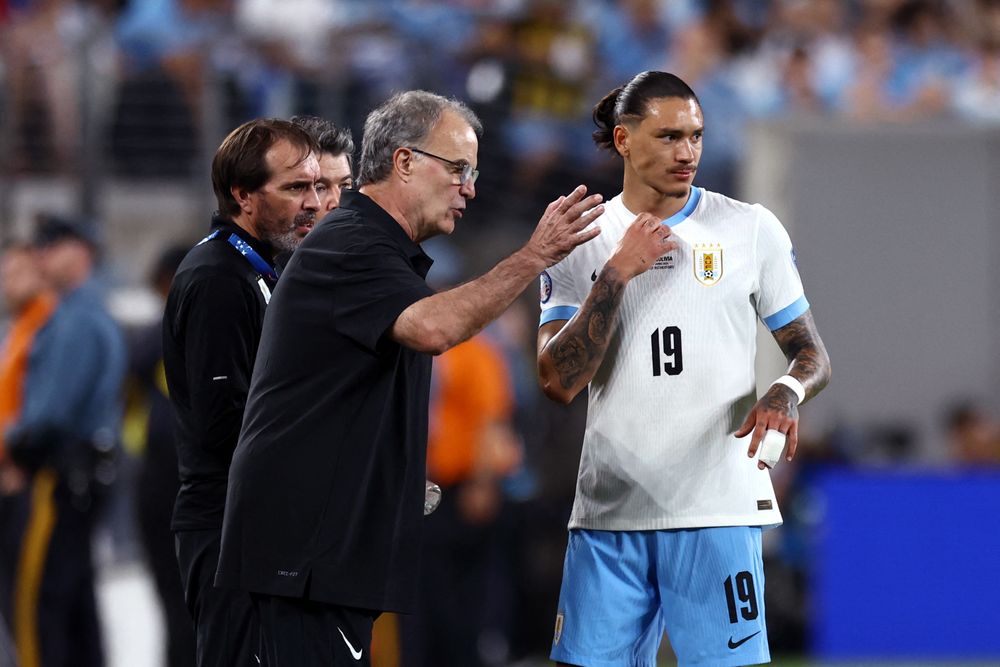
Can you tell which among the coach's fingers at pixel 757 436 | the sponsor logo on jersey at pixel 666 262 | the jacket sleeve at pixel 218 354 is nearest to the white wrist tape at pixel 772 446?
the coach's fingers at pixel 757 436

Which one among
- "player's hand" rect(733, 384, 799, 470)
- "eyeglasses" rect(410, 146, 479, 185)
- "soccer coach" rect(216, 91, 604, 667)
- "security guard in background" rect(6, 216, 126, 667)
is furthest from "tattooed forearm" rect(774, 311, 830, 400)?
"security guard in background" rect(6, 216, 126, 667)

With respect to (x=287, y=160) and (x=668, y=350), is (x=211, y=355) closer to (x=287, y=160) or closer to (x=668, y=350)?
(x=287, y=160)

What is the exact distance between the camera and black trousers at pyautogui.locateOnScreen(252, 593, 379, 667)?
3.83 m

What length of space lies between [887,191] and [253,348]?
22.9ft

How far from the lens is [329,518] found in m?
3.83

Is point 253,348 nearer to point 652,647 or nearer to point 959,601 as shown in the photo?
point 652,647

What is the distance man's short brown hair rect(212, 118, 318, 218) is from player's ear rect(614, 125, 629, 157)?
34.1 inches

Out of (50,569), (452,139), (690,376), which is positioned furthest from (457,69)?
(452,139)

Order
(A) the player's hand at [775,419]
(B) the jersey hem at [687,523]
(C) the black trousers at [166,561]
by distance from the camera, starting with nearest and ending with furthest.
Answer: (A) the player's hand at [775,419]
(B) the jersey hem at [687,523]
(C) the black trousers at [166,561]

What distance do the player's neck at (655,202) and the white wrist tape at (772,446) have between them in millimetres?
774

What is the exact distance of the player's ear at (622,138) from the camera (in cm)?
452

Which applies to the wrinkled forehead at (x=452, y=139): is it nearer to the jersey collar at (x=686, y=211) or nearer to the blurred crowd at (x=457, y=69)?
the jersey collar at (x=686, y=211)

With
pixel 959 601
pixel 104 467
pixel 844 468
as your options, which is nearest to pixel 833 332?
pixel 844 468

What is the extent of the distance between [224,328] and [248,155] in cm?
51
